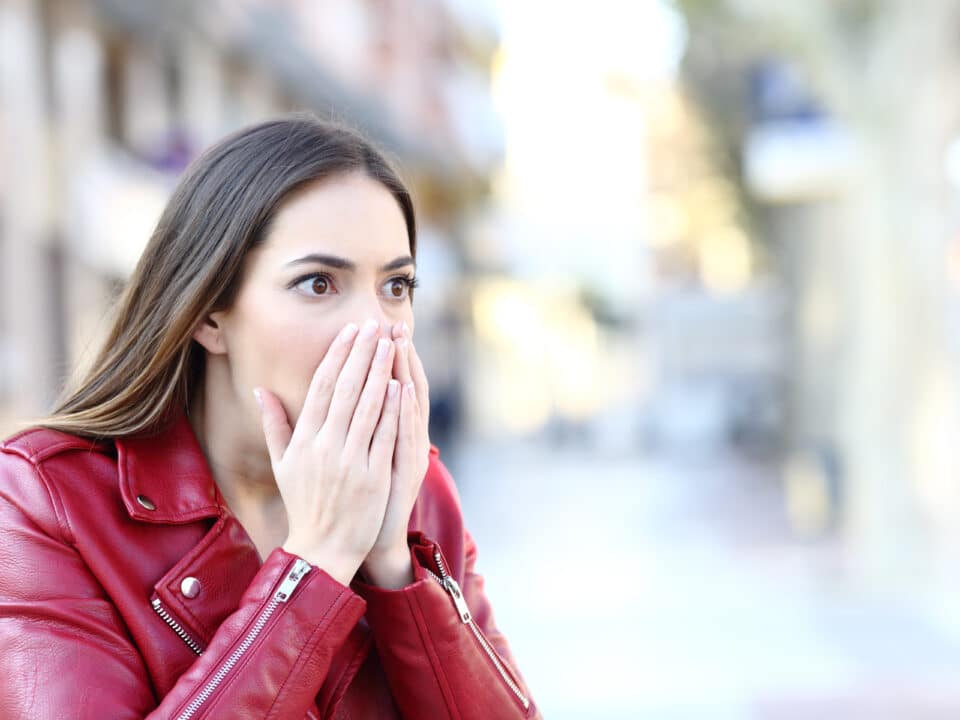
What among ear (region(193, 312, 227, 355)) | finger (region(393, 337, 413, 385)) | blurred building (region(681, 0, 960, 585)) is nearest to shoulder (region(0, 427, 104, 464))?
ear (region(193, 312, 227, 355))

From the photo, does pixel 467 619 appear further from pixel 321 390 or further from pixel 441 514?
pixel 321 390

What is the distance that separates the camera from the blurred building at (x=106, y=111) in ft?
32.7

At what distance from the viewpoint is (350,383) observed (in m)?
1.69

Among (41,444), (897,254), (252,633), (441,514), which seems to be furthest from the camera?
(897,254)

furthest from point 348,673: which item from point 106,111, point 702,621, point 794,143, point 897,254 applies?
point 794,143

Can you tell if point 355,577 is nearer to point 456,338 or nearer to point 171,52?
point 171,52

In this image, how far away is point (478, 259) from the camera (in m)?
35.2

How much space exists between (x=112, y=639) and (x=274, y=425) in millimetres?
359

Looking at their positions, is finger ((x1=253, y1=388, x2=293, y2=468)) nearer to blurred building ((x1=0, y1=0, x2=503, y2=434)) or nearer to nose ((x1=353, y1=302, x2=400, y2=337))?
nose ((x1=353, y1=302, x2=400, y2=337))

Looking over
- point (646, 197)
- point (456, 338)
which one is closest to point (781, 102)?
point (456, 338)

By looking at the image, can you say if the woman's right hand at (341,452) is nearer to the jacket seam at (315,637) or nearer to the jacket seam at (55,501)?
the jacket seam at (315,637)

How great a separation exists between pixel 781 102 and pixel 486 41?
23783 mm

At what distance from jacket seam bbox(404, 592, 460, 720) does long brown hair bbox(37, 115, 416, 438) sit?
0.47m

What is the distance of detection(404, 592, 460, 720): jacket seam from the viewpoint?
5.70 ft
